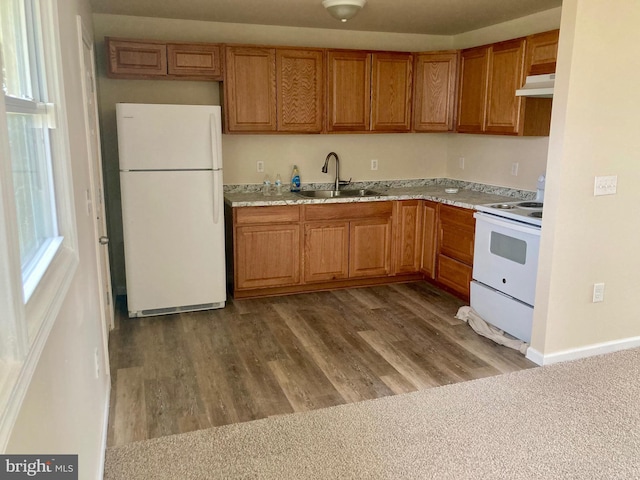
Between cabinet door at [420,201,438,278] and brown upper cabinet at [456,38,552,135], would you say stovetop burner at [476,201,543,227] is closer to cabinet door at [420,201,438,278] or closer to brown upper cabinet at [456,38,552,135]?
brown upper cabinet at [456,38,552,135]

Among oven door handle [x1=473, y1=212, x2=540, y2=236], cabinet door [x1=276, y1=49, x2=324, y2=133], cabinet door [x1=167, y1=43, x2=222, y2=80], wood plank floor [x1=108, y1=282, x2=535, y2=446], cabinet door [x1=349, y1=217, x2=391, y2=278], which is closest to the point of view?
wood plank floor [x1=108, y1=282, x2=535, y2=446]

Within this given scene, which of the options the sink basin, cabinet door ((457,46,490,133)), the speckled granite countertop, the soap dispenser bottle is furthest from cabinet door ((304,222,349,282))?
cabinet door ((457,46,490,133))

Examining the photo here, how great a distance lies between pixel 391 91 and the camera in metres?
4.96

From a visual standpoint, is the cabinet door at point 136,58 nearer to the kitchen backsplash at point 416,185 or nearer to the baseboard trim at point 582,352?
the kitchen backsplash at point 416,185

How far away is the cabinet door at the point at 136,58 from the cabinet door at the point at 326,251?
5.85 ft

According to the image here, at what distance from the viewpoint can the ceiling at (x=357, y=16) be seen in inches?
155

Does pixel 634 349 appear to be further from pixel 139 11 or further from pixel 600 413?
pixel 139 11

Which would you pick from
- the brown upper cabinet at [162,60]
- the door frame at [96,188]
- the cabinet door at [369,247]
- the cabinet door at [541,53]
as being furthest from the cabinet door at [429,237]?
the door frame at [96,188]

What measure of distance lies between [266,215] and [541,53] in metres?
2.44

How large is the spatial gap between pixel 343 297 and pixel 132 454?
2571mm

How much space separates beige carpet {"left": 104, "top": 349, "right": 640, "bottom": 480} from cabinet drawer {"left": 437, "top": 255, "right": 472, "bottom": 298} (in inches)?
57.5

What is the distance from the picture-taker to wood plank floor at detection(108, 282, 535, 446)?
285cm

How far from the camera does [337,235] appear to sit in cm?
478

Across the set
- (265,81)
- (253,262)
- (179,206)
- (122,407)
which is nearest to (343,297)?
(253,262)
